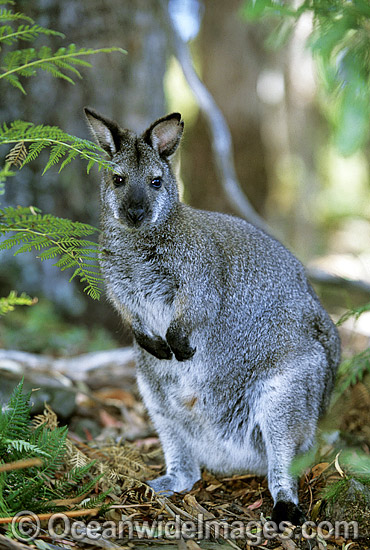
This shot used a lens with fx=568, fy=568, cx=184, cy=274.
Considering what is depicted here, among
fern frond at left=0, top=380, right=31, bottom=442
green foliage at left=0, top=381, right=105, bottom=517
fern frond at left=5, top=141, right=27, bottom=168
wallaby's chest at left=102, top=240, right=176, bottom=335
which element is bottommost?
green foliage at left=0, top=381, right=105, bottom=517

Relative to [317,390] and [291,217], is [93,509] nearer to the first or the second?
[317,390]

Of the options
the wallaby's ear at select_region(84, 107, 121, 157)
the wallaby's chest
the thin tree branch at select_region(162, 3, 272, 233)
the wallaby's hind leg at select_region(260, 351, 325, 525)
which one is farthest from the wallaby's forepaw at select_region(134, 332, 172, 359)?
the thin tree branch at select_region(162, 3, 272, 233)

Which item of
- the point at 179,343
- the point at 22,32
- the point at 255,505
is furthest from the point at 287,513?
the point at 22,32

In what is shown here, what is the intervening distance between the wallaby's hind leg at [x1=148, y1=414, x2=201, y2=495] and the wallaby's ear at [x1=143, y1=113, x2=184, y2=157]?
1765 mm

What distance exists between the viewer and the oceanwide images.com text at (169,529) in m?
2.50

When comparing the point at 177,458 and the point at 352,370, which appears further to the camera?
the point at 352,370

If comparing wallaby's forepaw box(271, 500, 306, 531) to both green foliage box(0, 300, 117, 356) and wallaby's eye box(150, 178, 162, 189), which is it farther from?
green foliage box(0, 300, 117, 356)

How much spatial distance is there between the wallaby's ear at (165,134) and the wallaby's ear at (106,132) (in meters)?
0.19

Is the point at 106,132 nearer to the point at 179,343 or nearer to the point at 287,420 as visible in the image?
the point at 179,343

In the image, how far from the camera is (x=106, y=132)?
3549mm

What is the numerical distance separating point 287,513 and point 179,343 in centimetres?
112

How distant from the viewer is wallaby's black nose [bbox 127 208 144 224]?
11.2ft

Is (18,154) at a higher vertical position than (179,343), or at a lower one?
higher

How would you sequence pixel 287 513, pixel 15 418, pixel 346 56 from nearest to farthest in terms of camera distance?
pixel 346 56 → pixel 15 418 → pixel 287 513
